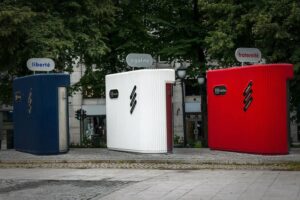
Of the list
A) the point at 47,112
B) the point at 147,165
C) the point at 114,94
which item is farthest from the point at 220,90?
the point at 47,112

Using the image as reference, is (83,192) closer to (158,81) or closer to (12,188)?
(12,188)

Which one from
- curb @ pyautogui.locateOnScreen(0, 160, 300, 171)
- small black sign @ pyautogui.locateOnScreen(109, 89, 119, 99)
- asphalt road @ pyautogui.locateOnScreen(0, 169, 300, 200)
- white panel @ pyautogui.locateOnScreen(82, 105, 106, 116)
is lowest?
asphalt road @ pyautogui.locateOnScreen(0, 169, 300, 200)

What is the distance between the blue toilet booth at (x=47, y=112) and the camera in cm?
1938

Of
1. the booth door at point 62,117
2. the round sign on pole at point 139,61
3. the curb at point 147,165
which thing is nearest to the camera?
the curb at point 147,165

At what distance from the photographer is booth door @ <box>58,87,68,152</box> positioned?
19531mm

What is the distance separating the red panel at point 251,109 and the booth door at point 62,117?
5509mm

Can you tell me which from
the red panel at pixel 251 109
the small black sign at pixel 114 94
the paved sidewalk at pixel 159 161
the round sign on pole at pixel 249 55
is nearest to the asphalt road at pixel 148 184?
the paved sidewalk at pixel 159 161

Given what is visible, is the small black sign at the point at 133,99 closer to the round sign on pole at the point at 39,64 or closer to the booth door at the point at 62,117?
the booth door at the point at 62,117

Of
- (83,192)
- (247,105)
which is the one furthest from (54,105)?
(83,192)

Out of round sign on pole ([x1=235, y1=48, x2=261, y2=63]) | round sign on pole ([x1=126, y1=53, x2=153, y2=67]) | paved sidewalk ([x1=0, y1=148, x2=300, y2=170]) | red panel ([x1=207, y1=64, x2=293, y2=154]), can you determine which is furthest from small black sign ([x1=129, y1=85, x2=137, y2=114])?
round sign on pole ([x1=235, y1=48, x2=261, y2=63])

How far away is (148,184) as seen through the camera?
39.3 feet

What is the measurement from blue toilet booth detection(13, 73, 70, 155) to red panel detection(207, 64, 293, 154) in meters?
5.58

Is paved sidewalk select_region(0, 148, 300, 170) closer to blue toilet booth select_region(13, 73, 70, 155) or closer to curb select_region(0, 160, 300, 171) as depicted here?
curb select_region(0, 160, 300, 171)

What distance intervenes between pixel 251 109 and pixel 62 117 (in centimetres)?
726
